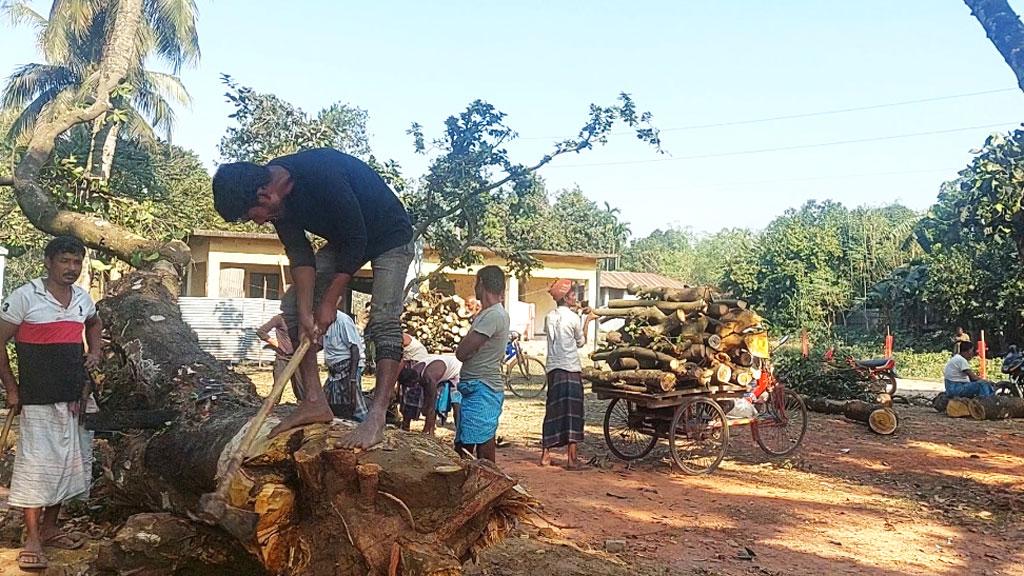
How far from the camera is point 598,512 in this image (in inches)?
247

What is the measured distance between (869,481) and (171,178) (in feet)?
78.8

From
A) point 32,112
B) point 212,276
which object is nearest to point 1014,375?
point 212,276

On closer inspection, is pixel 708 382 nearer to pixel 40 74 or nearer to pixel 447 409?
pixel 447 409

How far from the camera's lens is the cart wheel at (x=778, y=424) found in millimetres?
8711

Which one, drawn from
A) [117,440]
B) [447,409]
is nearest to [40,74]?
[447,409]

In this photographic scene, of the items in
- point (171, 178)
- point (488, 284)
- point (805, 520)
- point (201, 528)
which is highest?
point (171, 178)

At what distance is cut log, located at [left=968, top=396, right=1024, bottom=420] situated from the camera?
12.3 metres

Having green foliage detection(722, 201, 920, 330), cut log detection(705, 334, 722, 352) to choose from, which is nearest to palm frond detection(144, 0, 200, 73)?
green foliage detection(722, 201, 920, 330)

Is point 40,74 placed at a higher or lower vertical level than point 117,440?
higher

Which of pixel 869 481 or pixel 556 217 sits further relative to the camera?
pixel 556 217

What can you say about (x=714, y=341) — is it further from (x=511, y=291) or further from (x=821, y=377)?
(x=511, y=291)

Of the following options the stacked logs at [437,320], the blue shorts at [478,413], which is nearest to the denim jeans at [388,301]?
the blue shorts at [478,413]

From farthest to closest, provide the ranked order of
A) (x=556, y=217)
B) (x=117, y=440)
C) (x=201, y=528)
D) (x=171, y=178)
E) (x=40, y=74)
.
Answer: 1. (x=556, y=217)
2. (x=171, y=178)
3. (x=40, y=74)
4. (x=117, y=440)
5. (x=201, y=528)

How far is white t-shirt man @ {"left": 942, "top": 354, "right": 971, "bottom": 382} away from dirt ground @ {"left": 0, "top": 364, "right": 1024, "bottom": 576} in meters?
2.43
